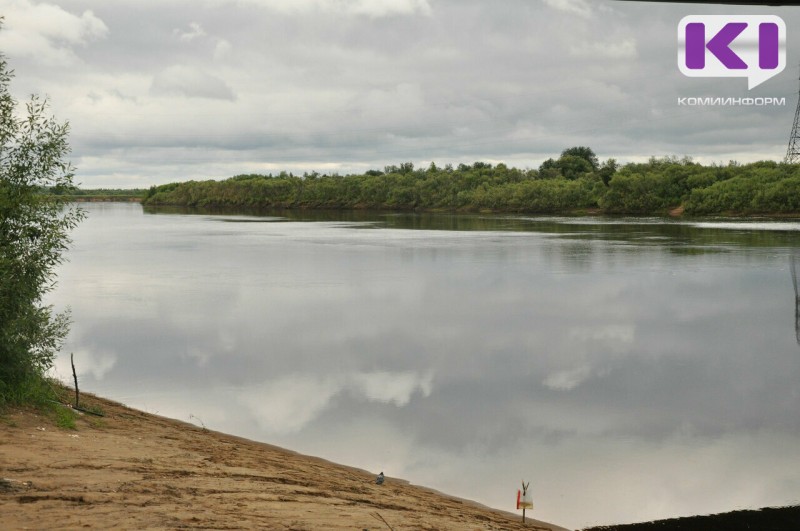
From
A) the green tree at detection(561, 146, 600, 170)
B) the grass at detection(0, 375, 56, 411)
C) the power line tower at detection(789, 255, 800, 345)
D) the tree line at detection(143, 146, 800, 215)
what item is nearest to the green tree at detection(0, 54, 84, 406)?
the grass at detection(0, 375, 56, 411)

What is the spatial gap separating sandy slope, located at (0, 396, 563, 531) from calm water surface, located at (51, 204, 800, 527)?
149 cm

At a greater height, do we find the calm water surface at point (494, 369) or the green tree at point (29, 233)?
the green tree at point (29, 233)

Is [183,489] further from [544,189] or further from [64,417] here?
[544,189]

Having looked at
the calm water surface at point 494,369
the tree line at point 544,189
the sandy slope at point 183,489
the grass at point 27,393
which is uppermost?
the tree line at point 544,189

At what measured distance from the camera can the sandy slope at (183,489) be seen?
671 cm

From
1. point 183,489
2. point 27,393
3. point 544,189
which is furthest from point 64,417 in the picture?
point 544,189

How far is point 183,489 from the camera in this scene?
775 centimetres

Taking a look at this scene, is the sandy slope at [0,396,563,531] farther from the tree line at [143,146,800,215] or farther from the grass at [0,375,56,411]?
the tree line at [143,146,800,215]

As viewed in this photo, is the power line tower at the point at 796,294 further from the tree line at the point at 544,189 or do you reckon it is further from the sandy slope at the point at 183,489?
the tree line at the point at 544,189


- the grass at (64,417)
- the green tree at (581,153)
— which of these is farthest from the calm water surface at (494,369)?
the green tree at (581,153)

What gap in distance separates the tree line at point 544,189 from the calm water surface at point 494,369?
60.1 m

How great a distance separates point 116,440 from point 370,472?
3.50 metres

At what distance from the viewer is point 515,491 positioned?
33.4 ft

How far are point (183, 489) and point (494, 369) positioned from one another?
10378 mm
